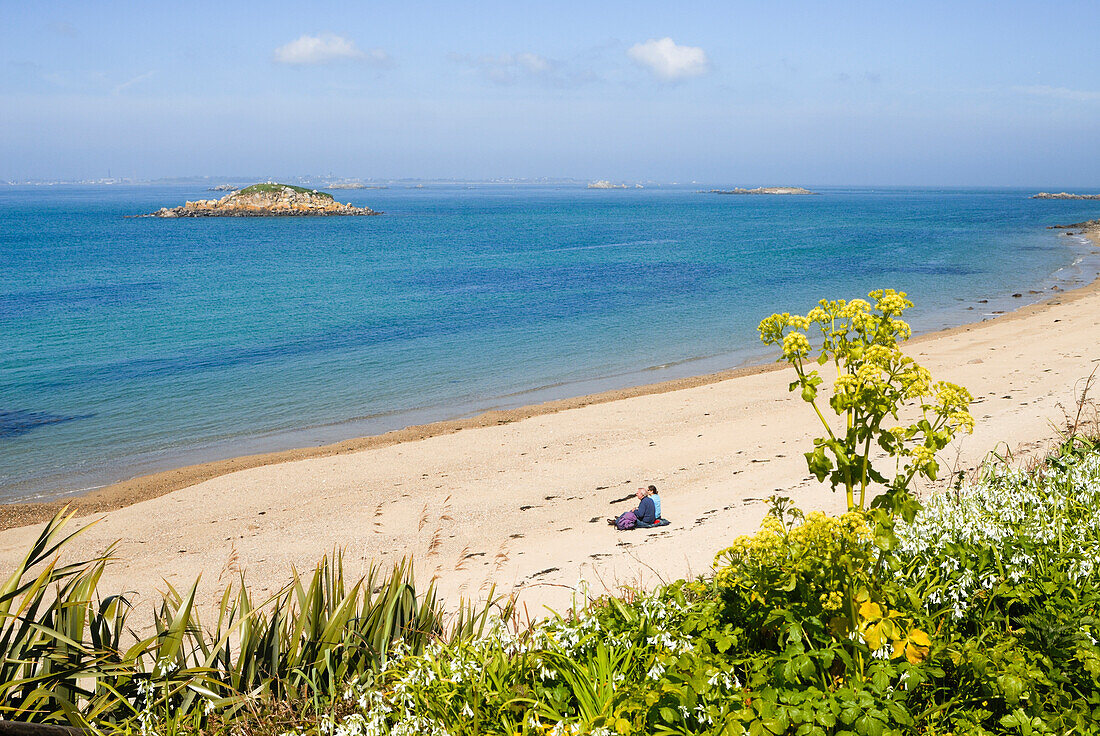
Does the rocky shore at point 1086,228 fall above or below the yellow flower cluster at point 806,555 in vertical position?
above

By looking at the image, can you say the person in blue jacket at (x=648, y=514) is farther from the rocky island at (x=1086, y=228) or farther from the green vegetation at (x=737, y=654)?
the rocky island at (x=1086, y=228)

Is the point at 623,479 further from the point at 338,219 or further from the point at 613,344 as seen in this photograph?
the point at 338,219

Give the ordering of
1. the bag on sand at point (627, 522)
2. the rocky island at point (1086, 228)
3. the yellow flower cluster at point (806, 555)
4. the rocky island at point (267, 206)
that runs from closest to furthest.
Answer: the yellow flower cluster at point (806, 555) → the bag on sand at point (627, 522) → the rocky island at point (1086, 228) → the rocky island at point (267, 206)

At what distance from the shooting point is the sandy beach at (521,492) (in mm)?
9047

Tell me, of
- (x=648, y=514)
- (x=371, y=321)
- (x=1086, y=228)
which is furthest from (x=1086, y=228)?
(x=648, y=514)

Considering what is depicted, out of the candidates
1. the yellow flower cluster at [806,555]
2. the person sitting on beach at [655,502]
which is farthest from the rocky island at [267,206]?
the yellow flower cluster at [806,555]

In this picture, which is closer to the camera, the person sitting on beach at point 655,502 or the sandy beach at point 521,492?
the sandy beach at point 521,492

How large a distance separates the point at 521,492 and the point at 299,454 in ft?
19.9

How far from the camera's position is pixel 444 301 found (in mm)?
37094

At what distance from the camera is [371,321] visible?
104ft

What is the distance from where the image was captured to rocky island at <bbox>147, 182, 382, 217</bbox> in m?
117

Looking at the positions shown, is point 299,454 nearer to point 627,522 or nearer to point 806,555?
point 627,522

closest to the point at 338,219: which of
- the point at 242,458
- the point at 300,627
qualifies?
the point at 242,458

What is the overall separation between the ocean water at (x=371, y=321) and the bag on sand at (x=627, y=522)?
9.35 metres
